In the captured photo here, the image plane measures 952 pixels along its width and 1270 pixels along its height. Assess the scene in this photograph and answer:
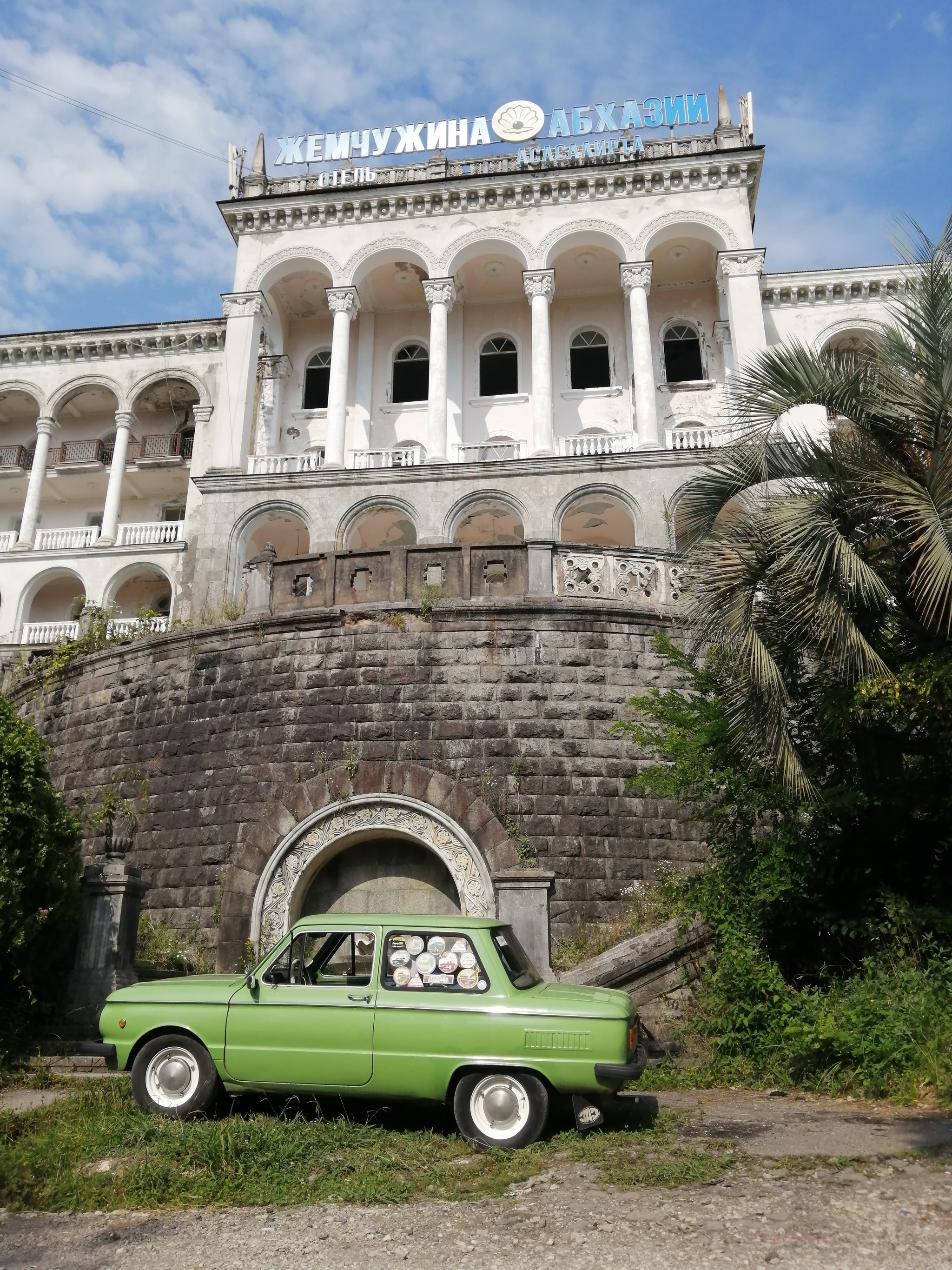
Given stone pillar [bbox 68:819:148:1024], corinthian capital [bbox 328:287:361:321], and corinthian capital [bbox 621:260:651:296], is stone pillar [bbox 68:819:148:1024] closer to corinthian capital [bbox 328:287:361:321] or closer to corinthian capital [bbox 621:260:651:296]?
corinthian capital [bbox 328:287:361:321]

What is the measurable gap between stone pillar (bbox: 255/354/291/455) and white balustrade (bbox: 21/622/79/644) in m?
7.93

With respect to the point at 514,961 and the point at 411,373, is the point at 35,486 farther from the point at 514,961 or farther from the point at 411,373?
the point at 514,961

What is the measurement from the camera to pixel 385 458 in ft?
92.7

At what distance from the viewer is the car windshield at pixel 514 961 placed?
7285 millimetres

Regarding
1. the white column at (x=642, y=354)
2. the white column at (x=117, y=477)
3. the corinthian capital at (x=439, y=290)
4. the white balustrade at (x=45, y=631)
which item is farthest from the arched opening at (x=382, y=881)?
the white column at (x=117, y=477)

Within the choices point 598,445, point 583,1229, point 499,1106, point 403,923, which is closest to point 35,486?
point 598,445

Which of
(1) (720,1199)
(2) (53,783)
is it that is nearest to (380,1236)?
(1) (720,1199)

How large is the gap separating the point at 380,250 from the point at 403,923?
2644 centimetres

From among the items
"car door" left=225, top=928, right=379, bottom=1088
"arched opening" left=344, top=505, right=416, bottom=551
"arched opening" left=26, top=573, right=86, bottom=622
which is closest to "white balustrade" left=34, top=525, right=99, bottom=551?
"arched opening" left=26, top=573, right=86, bottom=622

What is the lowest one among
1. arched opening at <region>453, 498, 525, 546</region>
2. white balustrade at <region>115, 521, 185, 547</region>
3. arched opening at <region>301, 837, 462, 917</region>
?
arched opening at <region>301, 837, 462, 917</region>

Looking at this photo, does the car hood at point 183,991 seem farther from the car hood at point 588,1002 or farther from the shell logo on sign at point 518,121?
the shell logo on sign at point 518,121

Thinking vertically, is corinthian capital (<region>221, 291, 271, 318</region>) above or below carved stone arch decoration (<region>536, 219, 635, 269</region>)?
below

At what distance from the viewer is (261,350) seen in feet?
104

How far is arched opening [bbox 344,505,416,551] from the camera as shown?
27.9 m
